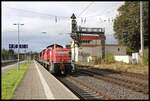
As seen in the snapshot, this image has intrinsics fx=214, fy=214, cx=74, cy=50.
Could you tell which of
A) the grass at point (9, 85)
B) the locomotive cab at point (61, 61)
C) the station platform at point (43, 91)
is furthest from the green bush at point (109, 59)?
the station platform at point (43, 91)

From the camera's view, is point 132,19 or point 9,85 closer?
point 9,85

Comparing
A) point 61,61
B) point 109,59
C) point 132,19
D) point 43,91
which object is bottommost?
point 43,91

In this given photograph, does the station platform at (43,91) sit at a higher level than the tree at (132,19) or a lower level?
lower

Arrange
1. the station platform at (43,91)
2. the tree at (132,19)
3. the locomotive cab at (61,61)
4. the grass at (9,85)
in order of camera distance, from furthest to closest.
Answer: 1. the locomotive cab at (61,61)
2. the tree at (132,19)
3. the grass at (9,85)
4. the station platform at (43,91)

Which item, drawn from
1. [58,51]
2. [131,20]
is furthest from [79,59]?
[131,20]

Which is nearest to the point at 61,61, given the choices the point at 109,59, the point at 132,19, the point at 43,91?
the point at 132,19

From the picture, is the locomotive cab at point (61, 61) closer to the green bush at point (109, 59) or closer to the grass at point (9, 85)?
the grass at point (9, 85)

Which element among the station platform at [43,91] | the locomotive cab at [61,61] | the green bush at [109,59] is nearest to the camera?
the station platform at [43,91]

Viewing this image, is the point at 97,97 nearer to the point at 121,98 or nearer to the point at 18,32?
the point at 121,98

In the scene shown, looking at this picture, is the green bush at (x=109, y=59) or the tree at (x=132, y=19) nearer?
the tree at (x=132, y=19)

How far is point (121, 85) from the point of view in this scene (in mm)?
12961

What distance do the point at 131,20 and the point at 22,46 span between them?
19541 mm

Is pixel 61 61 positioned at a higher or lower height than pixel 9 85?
higher

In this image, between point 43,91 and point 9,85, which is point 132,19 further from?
point 9,85
